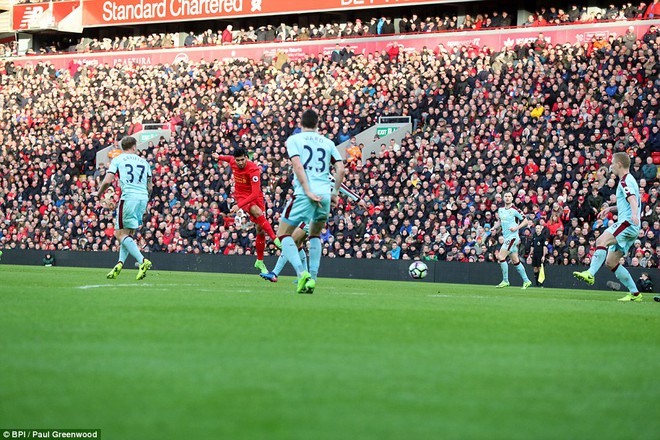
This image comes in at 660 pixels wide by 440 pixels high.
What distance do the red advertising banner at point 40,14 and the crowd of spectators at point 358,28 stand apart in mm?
1451

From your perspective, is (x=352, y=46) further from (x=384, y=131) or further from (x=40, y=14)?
(x=40, y=14)

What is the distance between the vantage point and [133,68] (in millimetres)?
49031

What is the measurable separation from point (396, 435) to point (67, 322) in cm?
519

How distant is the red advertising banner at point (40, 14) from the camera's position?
2195 inches

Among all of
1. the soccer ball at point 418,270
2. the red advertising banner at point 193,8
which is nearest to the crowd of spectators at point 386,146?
the soccer ball at point 418,270

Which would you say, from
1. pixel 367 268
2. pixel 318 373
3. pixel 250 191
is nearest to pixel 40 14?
pixel 367 268

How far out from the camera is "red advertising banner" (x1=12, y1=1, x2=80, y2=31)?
5575cm

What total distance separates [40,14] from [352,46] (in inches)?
800

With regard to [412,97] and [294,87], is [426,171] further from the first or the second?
[294,87]

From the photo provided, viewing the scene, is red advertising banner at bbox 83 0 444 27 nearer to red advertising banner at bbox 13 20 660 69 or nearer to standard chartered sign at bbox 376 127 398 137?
red advertising banner at bbox 13 20 660 69

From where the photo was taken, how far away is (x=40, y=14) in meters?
56.8

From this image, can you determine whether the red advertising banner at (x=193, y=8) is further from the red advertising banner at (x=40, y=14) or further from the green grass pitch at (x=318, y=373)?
the green grass pitch at (x=318, y=373)

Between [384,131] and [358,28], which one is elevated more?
[358,28]

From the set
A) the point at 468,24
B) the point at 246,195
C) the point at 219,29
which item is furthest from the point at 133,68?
the point at 246,195
